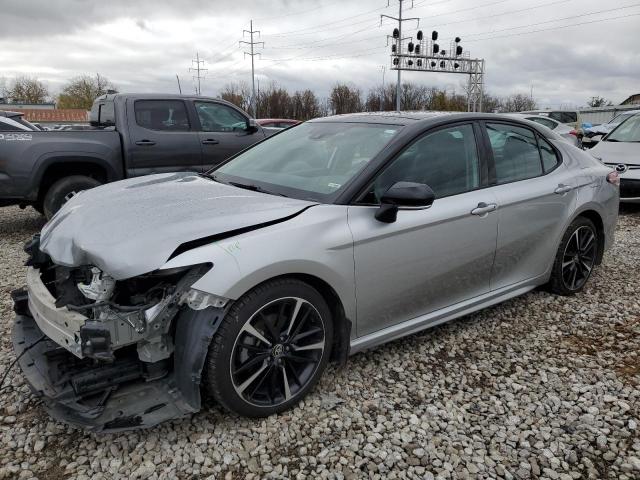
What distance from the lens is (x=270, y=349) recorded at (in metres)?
2.63

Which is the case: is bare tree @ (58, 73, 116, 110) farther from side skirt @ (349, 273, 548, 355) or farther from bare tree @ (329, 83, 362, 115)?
side skirt @ (349, 273, 548, 355)

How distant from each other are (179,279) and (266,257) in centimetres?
42

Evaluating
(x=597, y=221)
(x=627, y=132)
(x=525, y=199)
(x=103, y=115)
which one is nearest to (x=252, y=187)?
(x=525, y=199)

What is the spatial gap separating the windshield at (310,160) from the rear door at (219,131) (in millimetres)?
3752

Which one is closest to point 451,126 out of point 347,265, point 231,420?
point 347,265

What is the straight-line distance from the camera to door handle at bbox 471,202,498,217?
11.2ft

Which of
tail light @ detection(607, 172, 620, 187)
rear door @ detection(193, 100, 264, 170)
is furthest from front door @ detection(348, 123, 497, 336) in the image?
rear door @ detection(193, 100, 264, 170)

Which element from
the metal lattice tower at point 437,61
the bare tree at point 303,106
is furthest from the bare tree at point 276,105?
the metal lattice tower at point 437,61

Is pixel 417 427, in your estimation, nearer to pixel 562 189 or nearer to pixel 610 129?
pixel 562 189

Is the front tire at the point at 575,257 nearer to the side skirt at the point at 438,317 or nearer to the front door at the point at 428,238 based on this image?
the side skirt at the point at 438,317

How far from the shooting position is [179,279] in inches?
96.7

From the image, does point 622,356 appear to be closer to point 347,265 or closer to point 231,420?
point 347,265

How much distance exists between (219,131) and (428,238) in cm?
542

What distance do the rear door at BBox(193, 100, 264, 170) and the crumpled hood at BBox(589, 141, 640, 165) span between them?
5915mm
